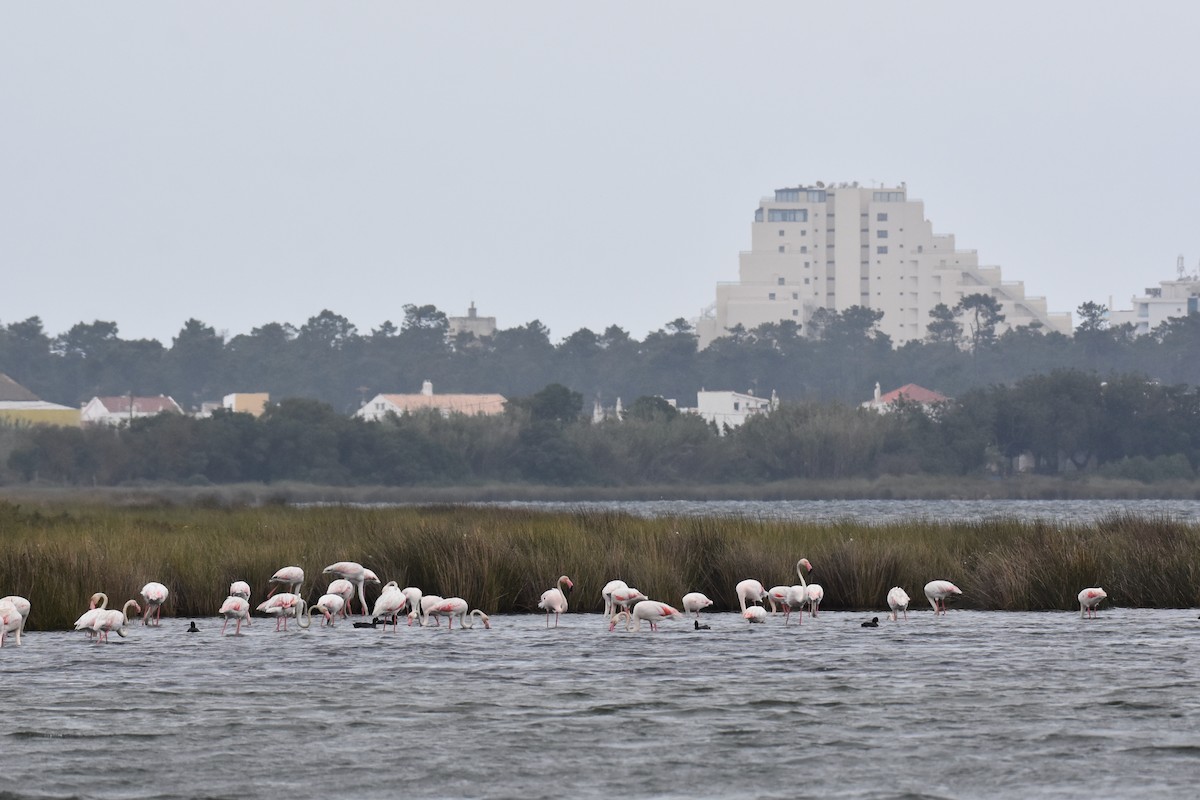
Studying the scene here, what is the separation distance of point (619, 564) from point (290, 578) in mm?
4639

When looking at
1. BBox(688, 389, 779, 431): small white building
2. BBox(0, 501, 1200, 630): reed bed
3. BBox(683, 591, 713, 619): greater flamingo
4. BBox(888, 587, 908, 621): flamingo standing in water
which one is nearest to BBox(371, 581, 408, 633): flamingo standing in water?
BBox(0, 501, 1200, 630): reed bed

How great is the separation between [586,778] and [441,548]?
12473 millimetres

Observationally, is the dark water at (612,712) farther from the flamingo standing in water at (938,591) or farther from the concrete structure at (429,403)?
the concrete structure at (429,403)

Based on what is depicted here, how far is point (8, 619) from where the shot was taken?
71.9 ft

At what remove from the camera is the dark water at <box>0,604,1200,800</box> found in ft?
48.4

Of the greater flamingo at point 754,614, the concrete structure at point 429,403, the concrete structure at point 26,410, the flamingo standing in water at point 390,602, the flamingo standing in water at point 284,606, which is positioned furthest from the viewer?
the concrete structure at point 429,403

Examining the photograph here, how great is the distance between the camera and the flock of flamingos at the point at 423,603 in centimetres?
2380

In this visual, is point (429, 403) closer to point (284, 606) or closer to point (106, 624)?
point (284, 606)

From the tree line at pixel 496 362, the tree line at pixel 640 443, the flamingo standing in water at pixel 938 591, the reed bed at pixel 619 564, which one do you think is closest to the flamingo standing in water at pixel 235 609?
the reed bed at pixel 619 564

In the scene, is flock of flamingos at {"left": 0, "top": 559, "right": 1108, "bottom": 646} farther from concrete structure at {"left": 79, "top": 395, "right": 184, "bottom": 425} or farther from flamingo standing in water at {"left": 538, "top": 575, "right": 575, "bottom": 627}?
concrete structure at {"left": 79, "top": 395, "right": 184, "bottom": 425}

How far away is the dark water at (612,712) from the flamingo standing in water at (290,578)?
110 centimetres

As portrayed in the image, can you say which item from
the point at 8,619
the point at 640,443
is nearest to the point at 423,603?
the point at 8,619

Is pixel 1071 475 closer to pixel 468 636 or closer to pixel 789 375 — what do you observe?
pixel 789 375

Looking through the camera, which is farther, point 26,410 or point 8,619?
point 26,410
